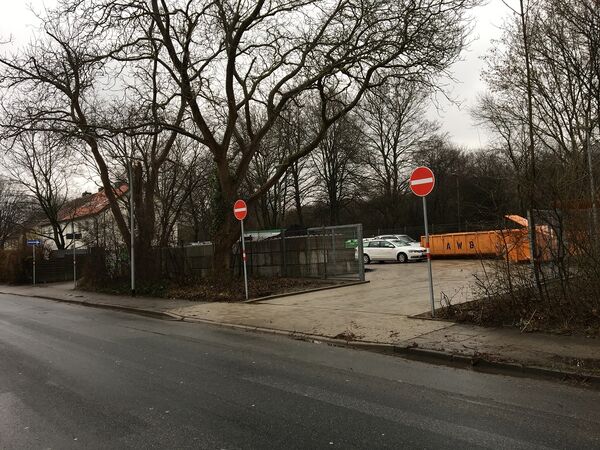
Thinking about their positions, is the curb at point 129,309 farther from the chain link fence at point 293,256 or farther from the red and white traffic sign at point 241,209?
the chain link fence at point 293,256

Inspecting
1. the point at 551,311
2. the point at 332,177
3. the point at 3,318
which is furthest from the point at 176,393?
the point at 332,177

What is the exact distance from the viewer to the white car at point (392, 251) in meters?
30.4

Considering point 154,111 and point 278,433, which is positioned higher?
point 154,111

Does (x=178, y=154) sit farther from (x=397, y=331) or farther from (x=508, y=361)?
(x=508, y=361)

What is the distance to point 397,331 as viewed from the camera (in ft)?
29.5

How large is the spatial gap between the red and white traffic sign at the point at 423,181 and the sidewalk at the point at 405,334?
8.87 ft

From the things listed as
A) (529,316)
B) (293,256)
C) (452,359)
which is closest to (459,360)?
(452,359)

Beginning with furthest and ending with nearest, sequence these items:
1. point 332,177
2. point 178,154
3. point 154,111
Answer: point 332,177 < point 178,154 < point 154,111

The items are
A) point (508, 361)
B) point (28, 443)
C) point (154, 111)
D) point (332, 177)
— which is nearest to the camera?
point (28, 443)

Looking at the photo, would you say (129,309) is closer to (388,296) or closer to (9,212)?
(388,296)

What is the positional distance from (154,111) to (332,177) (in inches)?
1325

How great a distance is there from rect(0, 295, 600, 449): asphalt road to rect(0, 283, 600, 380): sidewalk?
49 cm

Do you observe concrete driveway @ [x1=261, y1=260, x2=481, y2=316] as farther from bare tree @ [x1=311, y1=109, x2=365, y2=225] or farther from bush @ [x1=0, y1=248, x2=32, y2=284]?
bare tree @ [x1=311, y1=109, x2=365, y2=225]

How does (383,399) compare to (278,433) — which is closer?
(278,433)
